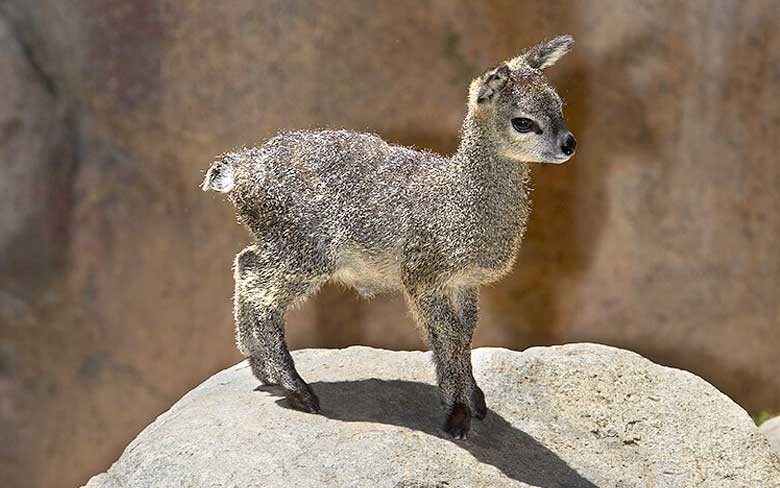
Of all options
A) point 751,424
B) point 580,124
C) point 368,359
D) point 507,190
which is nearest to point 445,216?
point 507,190

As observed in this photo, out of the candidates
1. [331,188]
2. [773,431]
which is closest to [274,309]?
[331,188]

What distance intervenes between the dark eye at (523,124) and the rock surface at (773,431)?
6.65 ft

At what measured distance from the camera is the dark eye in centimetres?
314

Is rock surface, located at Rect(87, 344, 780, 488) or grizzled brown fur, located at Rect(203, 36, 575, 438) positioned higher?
grizzled brown fur, located at Rect(203, 36, 575, 438)

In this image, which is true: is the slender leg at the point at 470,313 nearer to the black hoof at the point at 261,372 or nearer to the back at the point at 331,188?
→ the back at the point at 331,188

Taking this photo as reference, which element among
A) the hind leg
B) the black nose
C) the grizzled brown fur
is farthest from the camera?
the hind leg

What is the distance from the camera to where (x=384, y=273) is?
344 cm

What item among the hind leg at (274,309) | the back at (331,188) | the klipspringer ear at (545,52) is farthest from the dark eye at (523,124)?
the hind leg at (274,309)

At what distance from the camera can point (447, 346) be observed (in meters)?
3.37

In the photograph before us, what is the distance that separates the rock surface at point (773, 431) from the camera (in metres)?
4.44

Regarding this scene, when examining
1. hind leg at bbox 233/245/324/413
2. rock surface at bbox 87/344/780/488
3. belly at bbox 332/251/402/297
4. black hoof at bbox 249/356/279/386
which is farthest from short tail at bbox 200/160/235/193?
rock surface at bbox 87/344/780/488

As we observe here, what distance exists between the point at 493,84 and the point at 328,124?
1878 mm

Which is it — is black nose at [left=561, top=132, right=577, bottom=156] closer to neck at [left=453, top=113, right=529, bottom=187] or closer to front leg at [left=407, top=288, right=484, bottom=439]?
neck at [left=453, top=113, right=529, bottom=187]

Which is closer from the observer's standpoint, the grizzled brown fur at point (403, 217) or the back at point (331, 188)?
the grizzled brown fur at point (403, 217)
